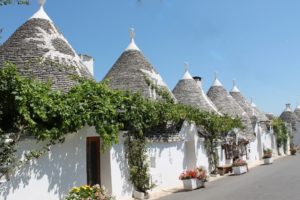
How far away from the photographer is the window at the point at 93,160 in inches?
549

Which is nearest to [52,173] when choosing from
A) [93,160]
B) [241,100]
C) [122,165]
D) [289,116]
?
[93,160]

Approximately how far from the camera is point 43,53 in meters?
14.8

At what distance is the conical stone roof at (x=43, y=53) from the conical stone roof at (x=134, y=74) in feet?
12.7

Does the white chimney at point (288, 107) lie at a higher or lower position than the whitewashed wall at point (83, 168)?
higher

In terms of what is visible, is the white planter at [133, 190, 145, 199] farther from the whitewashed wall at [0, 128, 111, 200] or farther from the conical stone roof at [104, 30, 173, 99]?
the conical stone roof at [104, 30, 173, 99]

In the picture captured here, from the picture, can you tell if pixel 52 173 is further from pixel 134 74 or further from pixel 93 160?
pixel 134 74

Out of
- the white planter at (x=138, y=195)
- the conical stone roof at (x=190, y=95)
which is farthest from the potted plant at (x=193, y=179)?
the conical stone roof at (x=190, y=95)

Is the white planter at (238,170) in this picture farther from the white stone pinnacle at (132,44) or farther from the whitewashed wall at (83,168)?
the white stone pinnacle at (132,44)

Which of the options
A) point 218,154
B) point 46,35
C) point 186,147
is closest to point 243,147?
point 218,154

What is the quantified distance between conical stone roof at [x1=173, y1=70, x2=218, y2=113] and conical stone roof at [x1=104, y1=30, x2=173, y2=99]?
207 inches

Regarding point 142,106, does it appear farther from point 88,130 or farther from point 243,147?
point 243,147

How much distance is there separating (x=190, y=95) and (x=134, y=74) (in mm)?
7617

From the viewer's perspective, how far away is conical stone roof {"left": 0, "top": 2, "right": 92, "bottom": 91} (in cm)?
1390

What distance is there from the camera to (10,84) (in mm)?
10320
